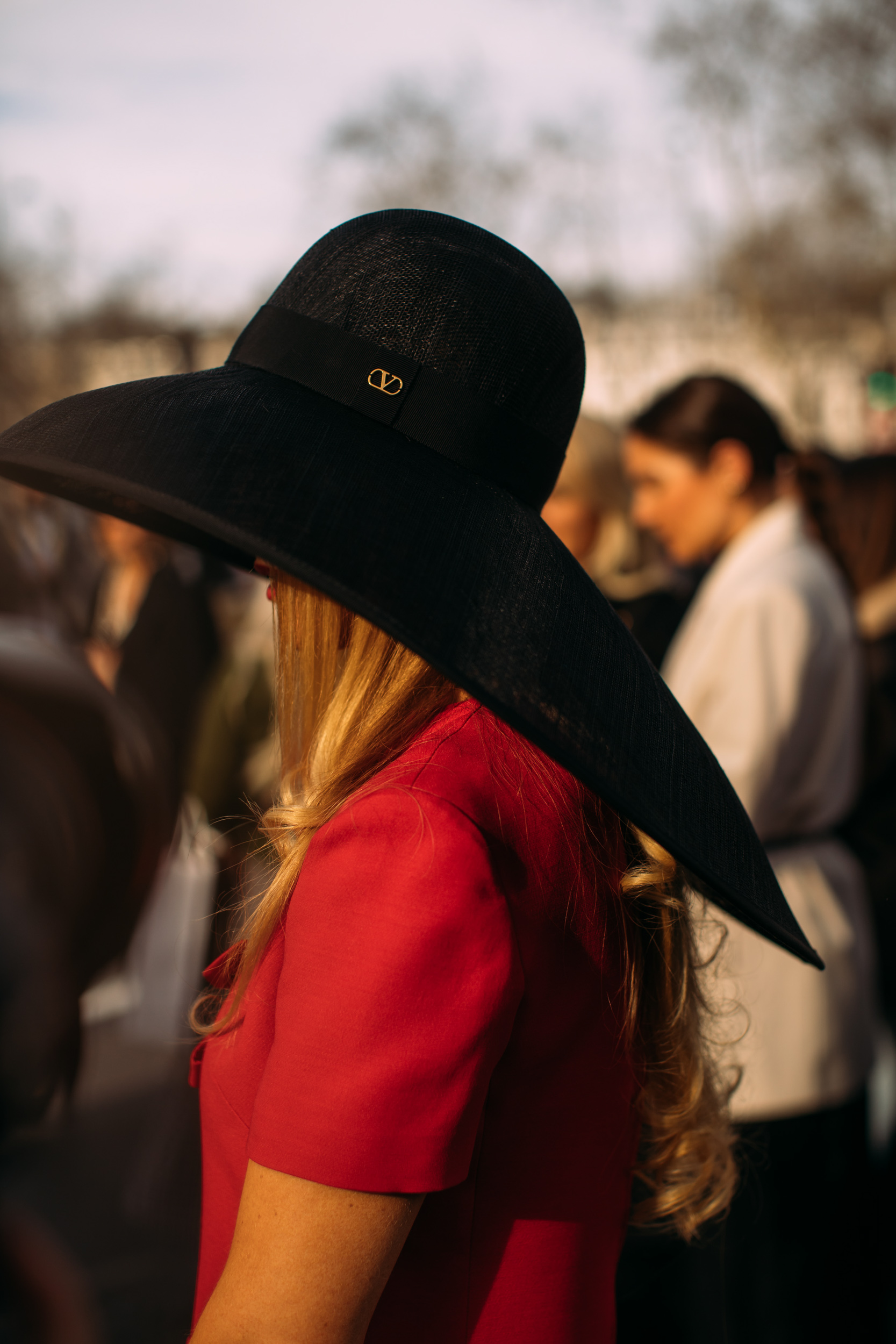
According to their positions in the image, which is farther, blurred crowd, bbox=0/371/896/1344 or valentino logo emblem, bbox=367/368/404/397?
blurred crowd, bbox=0/371/896/1344

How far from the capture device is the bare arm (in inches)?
29.5

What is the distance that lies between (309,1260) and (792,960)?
4.79ft

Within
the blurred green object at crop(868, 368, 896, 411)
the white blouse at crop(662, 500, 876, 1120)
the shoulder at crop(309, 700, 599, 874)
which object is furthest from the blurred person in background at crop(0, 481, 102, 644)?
the blurred green object at crop(868, 368, 896, 411)

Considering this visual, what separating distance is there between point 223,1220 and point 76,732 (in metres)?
1.97

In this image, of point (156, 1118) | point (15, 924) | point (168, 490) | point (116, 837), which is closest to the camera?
point (168, 490)

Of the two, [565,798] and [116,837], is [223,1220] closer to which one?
[565,798]

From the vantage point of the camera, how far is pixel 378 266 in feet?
2.96

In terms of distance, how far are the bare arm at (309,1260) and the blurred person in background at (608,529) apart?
206cm

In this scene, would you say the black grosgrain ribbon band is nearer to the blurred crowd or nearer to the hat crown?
the hat crown

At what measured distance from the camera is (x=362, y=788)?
848 mm

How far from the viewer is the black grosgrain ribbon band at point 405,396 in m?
0.87

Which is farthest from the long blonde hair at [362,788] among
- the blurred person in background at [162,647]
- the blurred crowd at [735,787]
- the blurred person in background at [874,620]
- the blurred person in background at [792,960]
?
the blurred person in background at [162,647]

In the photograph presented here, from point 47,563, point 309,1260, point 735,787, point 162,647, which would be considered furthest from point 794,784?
point 162,647

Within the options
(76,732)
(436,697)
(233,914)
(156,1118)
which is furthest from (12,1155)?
(436,697)
